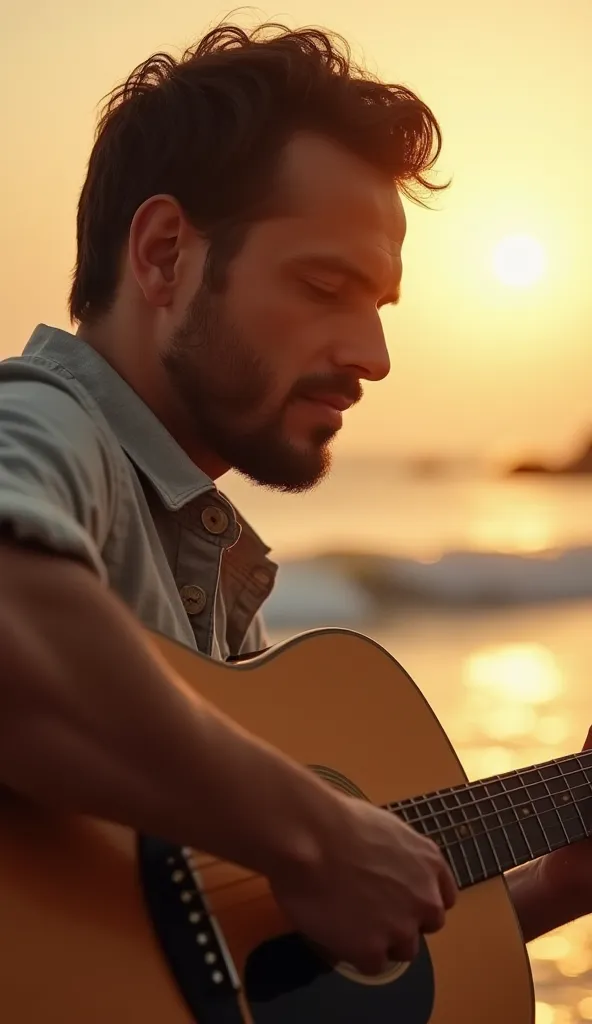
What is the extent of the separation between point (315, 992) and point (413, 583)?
7.27m

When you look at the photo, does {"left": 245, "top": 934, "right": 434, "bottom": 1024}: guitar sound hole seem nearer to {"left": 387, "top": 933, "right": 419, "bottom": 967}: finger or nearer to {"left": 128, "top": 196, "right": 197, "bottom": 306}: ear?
{"left": 387, "top": 933, "right": 419, "bottom": 967}: finger

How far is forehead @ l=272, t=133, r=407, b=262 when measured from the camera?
1.21 m

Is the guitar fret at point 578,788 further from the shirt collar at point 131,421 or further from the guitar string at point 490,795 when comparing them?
the shirt collar at point 131,421

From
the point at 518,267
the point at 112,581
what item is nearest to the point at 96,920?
the point at 112,581

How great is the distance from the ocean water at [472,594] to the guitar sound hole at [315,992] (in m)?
0.62

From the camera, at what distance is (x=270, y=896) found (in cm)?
86

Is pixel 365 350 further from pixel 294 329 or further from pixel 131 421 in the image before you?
pixel 131 421

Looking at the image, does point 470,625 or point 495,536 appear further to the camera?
point 495,536

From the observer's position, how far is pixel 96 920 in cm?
75

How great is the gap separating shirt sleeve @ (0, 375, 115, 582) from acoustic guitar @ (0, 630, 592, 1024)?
0.14 meters

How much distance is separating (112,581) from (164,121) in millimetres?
652

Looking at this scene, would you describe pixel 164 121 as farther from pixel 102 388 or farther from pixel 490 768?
pixel 490 768

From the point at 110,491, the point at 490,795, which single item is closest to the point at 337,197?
the point at 110,491

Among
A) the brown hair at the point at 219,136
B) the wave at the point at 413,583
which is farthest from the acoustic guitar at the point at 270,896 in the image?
the wave at the point at 413,583
